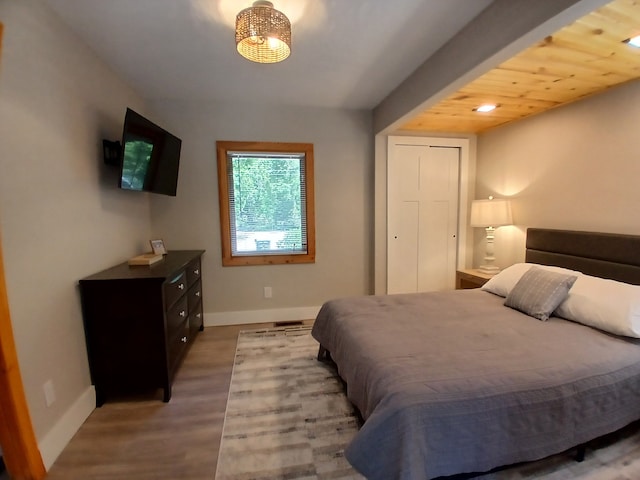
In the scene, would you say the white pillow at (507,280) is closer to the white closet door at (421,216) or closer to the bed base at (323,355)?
the white closet door at (421,216)

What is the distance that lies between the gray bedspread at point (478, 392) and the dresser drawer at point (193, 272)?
1657 millimetres

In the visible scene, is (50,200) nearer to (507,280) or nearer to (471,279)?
(507,280)

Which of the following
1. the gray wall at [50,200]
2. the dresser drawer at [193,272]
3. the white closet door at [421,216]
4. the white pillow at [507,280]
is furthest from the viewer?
the white closet door at [421,216]

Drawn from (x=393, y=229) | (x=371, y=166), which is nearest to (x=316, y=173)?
(x=371, y=166)

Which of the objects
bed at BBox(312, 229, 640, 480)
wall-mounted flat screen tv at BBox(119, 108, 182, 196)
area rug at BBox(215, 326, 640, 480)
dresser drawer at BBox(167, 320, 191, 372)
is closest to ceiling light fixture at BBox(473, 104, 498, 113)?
bed at BBox(312, 229, 640, 480)

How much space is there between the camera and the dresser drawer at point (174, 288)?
2072mm

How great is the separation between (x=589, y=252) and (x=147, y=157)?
3645 mm

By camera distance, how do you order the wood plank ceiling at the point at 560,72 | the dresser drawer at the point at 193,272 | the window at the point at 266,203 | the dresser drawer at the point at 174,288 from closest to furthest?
the wood plank ceiling at the point at 560,72 → the dresser drawer at the point at 174,288 → the dresser drawer at the point at 193,272 → the window at the point at 266,203

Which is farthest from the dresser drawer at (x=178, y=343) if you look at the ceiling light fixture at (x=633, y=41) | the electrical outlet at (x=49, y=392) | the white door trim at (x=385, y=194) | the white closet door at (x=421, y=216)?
the ceiling light fixture at (x=633, y=41)

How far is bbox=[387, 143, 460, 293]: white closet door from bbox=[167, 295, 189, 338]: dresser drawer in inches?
90.1

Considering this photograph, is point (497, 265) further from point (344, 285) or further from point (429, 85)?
point (429, 85)

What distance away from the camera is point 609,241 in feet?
7.35

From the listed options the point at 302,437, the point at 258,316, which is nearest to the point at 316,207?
the point at 258,316

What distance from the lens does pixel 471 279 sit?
10.6 ft
